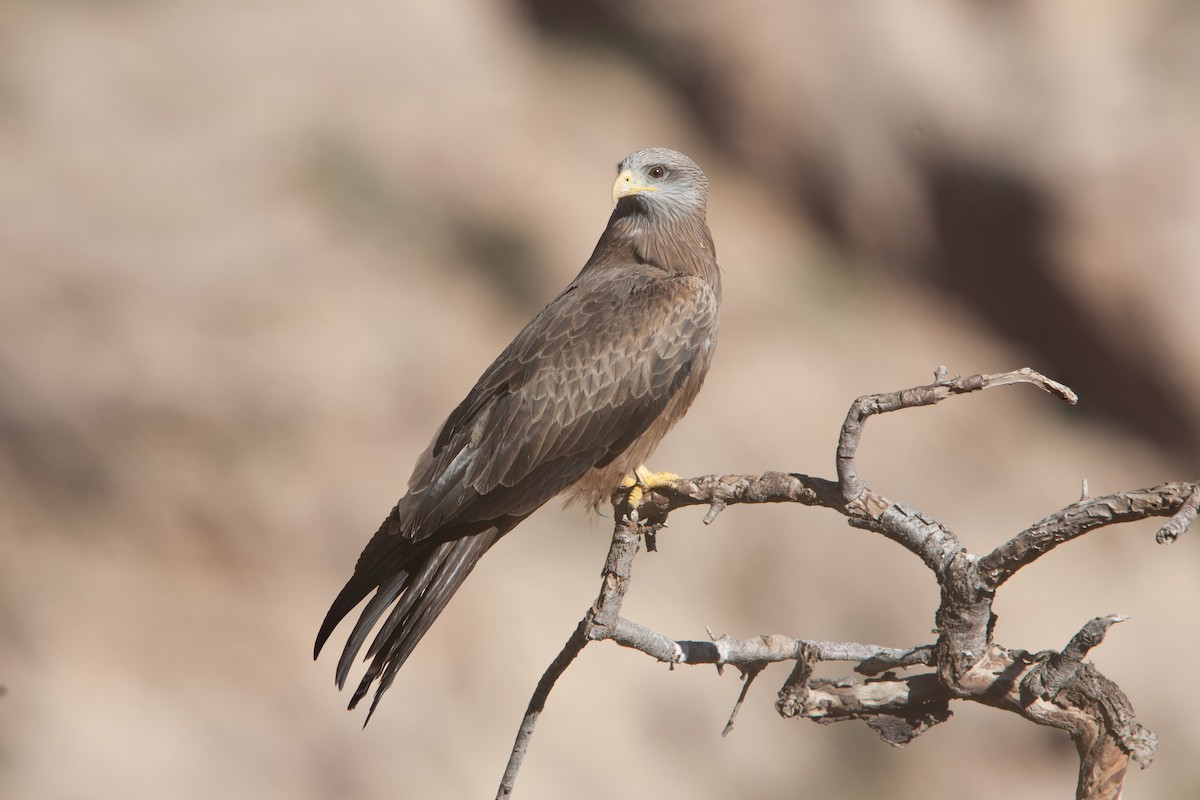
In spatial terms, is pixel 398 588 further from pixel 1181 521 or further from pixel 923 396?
pixel 1181 521

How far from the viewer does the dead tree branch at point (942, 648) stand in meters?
3.47

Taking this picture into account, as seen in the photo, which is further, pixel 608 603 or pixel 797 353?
pixel 797 353

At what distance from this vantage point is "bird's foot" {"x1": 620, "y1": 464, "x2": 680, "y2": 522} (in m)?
5.54

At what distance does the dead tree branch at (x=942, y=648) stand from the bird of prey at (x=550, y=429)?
2.88 ft

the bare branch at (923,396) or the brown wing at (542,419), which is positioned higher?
the brown wing at (542,419)

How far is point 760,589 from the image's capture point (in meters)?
11.6

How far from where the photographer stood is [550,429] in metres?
5.53

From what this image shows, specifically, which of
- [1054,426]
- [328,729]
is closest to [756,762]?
[328,729]

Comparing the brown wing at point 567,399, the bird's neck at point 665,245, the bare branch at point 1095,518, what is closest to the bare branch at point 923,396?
the bare branch at point 1095,518

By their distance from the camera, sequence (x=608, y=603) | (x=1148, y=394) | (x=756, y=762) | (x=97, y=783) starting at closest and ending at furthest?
(x=608, y=603)
(x=97, y=783)
(x=756, y=762)
(x=1148, y=394)

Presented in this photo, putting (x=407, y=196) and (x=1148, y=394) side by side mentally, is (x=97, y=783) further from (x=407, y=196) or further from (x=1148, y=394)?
(x=1148, y=394)

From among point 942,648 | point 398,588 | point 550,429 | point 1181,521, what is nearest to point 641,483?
point 550,429

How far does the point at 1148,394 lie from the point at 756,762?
5.49 metres

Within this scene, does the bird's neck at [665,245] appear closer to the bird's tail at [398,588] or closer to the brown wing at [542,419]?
the brown wing at [542,419]
